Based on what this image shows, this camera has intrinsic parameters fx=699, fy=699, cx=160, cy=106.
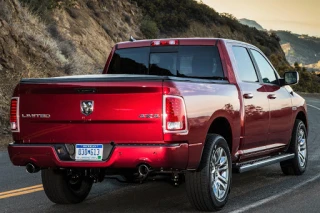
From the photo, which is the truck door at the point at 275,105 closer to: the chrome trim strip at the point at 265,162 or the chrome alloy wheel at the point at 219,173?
the chrome trim strip at the point at 265,162

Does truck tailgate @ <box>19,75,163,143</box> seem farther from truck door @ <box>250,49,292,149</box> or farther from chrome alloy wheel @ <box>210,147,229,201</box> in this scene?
truck door @ <box>250,49,292,149</box>

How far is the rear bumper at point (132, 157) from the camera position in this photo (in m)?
6.70

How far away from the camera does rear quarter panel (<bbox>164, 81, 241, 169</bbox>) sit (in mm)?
6898

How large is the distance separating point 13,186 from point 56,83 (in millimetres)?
2632

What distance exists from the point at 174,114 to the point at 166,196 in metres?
2.07

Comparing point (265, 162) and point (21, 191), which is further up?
point (265, 162)

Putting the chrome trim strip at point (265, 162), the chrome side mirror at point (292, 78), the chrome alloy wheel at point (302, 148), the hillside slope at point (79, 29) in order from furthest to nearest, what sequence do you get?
1. the hillside slope at point (79, 29)
2. the chrome alloy wheel at point (302, 148)
3. the chrome side mirror at point (292, 78)
4. the chrome trim strip at point (265, 162)

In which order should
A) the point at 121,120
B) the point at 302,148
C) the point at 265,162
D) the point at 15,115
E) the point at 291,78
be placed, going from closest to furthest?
the point at 121,120, the point at 15,115, the point at 265,162, the point at 291,78, the point at 302,148

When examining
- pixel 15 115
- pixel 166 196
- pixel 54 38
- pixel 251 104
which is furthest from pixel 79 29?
pixel 15 115

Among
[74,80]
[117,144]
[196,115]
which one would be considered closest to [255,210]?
[196,115]

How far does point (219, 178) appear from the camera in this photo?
7.66 m

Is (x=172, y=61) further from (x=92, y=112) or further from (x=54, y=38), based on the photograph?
(x=54, y=38)

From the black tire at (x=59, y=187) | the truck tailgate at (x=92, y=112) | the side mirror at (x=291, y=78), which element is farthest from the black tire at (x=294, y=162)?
the truck tailgate at (x=92, y=112)

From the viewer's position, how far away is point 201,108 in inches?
284
